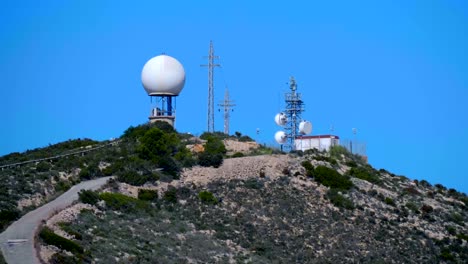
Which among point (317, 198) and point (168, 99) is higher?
point (168, 99)

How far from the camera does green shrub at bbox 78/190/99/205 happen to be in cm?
4850

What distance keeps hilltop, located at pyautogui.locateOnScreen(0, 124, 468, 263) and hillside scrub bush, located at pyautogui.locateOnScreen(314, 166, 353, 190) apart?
71 millimetres

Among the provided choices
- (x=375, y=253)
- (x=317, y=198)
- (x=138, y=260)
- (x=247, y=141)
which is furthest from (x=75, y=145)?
(x=138, y=260)

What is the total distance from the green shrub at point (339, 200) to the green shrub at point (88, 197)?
1613 centimetres

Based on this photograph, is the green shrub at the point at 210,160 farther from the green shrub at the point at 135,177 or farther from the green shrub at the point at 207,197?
the green shrub at the point at 207,197

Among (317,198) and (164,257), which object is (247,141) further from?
(164,257)

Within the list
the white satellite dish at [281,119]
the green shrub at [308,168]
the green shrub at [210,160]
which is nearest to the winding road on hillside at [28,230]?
the green shrub at [210,160]

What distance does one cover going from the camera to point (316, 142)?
7531 cm

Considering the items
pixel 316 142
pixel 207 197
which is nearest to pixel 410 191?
pixel 316 142

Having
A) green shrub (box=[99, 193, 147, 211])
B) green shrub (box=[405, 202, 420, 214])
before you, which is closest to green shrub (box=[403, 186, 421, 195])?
green shrub (box=[405, 202, 420, 214])

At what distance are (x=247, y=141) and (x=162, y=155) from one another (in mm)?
10147

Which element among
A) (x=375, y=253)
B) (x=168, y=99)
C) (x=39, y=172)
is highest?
(x=168, y=99)

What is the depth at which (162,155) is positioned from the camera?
6188cm

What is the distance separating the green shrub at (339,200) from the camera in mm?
58156
